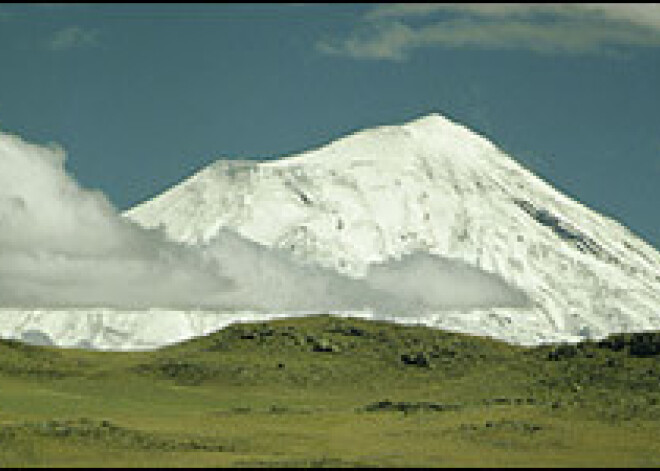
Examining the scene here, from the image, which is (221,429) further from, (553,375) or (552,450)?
(553,375)

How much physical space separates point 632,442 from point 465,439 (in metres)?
11.0

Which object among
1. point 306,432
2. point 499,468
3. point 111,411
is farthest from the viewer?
point 111,411

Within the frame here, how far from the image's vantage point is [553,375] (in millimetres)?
167125

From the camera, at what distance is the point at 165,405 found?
15588 centimetres

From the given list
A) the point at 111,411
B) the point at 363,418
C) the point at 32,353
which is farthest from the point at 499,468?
the point at 32,353

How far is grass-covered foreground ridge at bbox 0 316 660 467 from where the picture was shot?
10550cm

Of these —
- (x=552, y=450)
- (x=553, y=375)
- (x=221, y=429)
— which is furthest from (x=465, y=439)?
(x=553, y=375)

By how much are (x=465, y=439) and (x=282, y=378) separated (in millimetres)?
68651

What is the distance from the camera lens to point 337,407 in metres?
159

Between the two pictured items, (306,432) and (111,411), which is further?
(111,411)

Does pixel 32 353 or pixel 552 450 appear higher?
pixel 32 353

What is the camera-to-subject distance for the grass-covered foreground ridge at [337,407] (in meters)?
106

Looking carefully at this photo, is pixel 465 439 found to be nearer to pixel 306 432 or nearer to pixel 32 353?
pixel 306 432

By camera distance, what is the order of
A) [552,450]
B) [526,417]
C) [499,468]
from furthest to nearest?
[526,417], [552,450], [499,468]
